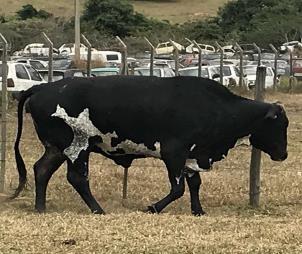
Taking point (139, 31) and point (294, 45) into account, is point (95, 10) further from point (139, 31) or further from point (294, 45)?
point (294, 45)

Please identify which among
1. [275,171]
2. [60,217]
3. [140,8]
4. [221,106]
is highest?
[221,106]

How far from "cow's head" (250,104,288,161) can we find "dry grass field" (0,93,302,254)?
28.2 inches

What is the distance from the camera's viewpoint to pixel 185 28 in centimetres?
6875

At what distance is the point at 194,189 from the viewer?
10.0m

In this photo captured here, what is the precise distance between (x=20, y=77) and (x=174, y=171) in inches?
612

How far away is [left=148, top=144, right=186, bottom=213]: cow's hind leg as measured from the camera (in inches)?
380

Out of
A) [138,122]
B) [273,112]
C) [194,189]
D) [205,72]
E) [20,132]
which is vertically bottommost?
[205,72]

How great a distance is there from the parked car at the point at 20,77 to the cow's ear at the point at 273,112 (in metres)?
14.3

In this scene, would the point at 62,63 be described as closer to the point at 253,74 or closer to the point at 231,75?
the point at 231,75

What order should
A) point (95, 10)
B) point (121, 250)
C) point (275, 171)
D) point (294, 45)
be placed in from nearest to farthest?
point (121, 250)
point (275, 171)
point (294, 45)
point (95, 10)

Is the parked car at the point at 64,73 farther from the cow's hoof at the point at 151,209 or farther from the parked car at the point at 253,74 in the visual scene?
the cow's hoof at the point at 151,209

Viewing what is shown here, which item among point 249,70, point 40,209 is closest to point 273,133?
point 40,209

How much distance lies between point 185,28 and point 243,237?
6174 centimetres

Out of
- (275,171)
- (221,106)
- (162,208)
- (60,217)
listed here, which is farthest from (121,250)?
(275,171)
